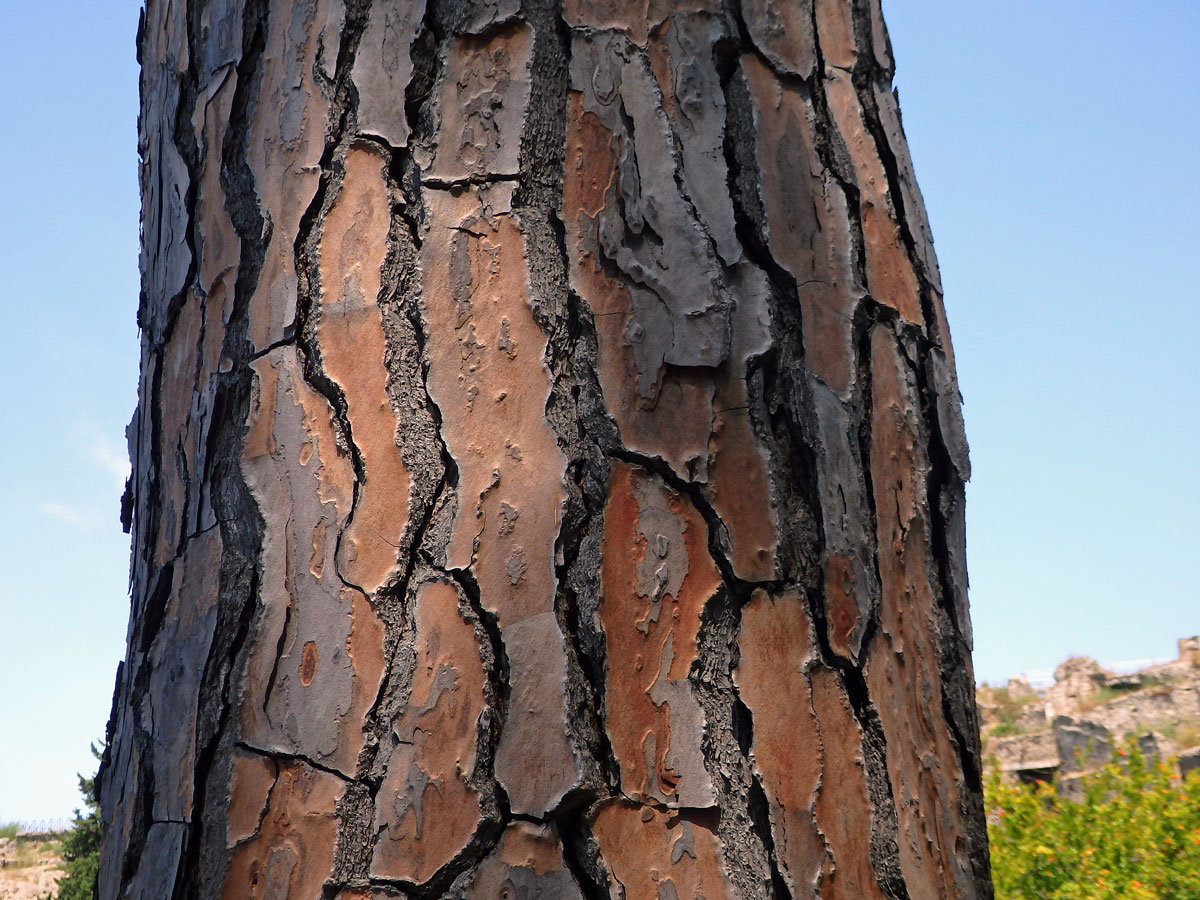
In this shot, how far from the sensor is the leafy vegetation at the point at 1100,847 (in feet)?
15.9

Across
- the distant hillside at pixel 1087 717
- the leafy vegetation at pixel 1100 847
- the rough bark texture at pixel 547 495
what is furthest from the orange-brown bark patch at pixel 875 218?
the distant hillside at pixel 1087 717

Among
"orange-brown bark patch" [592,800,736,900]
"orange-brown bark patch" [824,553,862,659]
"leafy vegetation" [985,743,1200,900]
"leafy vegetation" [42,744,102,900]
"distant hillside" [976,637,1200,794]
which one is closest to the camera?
"orange-brown bark patch" [592,800,736,900]

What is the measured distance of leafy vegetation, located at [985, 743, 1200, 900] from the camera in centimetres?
485

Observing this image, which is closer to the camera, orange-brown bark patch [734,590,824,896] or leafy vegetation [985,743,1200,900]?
orange-brown bark patch [734,590,824,896]

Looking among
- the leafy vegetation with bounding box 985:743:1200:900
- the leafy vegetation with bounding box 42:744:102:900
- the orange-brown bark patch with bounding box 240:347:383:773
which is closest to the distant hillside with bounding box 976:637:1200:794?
the leafy vegetation with bounding box 985:743:1200:900

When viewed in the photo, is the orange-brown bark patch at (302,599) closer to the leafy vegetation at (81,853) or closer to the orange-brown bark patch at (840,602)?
the orange-brown bark patch at (840,602)

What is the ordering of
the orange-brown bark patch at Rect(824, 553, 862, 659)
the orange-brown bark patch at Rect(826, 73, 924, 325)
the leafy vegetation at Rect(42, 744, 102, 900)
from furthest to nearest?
the leafy vegetation at Rect(42, 744, 102, 900)
the orange-brown bark patch at Rect(826, 73, 924, 325)
the orange-brown bark patch at Rect(824, 553, 862, 659)

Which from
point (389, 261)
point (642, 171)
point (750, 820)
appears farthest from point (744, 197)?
point (750, 820)

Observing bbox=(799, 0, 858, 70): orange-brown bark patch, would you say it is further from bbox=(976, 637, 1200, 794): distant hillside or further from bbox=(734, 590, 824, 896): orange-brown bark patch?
bbox=(976, 637, 1200, 794): distant hillside

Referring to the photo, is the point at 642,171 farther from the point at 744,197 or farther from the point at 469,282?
the point at 469,282

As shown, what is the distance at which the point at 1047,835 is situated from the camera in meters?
5.40

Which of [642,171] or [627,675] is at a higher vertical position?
[642,171]

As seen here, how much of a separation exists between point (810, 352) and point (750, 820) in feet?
Answer: 1.56

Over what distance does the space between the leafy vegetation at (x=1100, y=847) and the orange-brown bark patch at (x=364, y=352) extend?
4.86 metres
